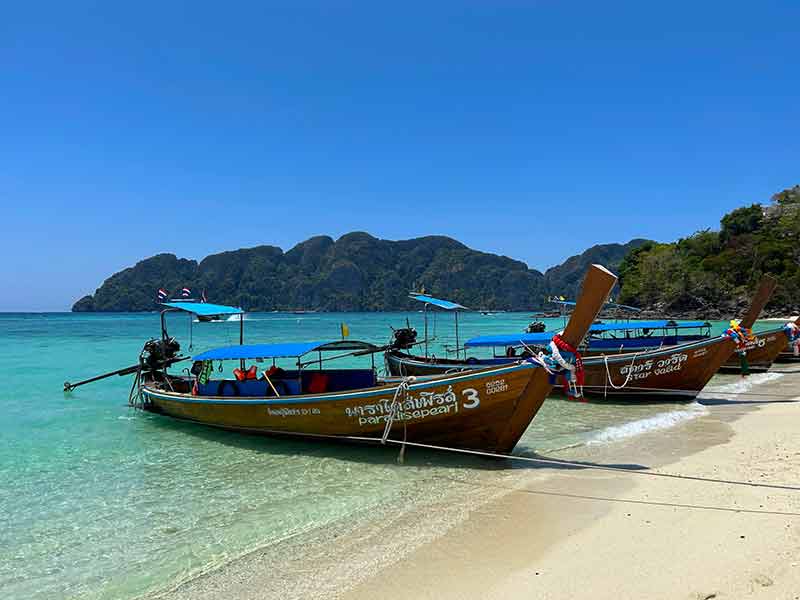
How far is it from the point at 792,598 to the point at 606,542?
1.70 m

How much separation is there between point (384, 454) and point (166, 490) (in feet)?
12.3

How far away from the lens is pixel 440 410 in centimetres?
877

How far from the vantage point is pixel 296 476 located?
8898mm

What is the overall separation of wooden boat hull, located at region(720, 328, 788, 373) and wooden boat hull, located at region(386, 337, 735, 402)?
8372 mm

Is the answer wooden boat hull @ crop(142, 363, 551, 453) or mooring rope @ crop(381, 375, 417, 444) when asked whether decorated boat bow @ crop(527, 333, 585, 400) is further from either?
mooring rope @ crop(381, 375, 417, 444)

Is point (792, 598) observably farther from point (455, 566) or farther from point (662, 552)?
point (455, 566)

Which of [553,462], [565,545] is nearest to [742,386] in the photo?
[553,462]

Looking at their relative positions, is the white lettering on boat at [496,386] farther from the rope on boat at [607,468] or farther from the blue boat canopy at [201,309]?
the blue boat canopy at [201,309]

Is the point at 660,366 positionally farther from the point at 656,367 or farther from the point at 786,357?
the point at 786,357

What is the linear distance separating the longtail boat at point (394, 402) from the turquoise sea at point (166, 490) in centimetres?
48

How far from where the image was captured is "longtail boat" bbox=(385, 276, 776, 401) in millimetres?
14297

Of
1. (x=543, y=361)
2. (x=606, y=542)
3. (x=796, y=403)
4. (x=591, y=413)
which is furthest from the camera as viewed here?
(x=591, y=413)

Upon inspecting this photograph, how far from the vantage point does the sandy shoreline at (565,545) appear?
4480mm

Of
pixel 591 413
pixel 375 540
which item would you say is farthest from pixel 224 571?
pixel 591 413
